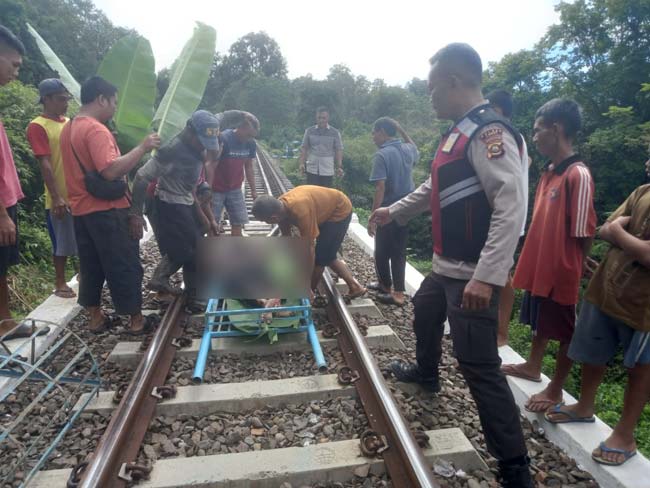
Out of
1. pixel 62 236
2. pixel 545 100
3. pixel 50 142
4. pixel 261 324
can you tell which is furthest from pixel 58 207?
pixel 545 100

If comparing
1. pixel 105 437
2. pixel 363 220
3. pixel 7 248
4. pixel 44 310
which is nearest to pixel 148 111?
pixel 7 248

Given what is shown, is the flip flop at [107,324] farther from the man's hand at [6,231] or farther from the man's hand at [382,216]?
the man's hand at [382,216]

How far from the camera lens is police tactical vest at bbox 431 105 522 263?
2221mm

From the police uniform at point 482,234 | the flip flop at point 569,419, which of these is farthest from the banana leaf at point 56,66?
the flip flop at point 569,419

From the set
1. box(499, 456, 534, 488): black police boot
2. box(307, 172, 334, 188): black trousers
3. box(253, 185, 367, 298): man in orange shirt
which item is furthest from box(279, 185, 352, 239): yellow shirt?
box(307, 172, 334, 188): black trousers

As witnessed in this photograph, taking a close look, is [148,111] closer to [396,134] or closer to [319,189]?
[319,189]

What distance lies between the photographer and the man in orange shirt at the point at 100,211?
11.2ft

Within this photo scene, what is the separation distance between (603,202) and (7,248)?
1223 centimetres

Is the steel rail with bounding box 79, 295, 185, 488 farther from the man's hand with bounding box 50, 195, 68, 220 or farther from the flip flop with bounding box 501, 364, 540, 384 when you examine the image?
the flip flop with bounding box 501, 364, 540, 384

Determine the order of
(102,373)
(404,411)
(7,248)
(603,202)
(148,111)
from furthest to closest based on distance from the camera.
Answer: (603,202), (148,111), (7,248), (102,373), (404,411)

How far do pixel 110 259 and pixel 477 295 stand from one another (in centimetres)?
302

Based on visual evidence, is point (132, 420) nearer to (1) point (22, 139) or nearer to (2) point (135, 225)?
(2) point (135, 225)

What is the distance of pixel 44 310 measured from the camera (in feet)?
13.4

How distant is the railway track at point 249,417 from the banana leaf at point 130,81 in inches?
79.8
